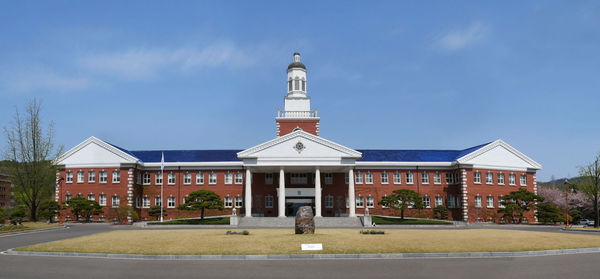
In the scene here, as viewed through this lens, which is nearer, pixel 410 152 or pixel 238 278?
pixel 238 278

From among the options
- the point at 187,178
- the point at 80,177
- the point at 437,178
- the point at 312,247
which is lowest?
the point at 312,247

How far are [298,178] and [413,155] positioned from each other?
15.6m

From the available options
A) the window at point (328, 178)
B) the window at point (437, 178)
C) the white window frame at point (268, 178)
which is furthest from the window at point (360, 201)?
the white window frame at point (268, 178)

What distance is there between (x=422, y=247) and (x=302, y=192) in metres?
37.1

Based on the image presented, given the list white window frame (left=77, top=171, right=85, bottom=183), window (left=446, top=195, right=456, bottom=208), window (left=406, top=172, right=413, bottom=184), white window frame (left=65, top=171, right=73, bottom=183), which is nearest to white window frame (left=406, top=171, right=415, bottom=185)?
window (left=406, top=172, right=413, bottom=184)

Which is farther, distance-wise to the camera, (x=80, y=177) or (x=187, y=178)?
(x=187, y=178)

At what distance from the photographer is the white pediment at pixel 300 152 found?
171ft

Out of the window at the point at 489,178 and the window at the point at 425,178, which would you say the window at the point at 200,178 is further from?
the window at the point at 489,178

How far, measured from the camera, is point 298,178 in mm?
58281

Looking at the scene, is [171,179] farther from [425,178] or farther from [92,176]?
[425,178]

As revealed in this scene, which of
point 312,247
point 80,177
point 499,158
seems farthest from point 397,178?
point 312,247

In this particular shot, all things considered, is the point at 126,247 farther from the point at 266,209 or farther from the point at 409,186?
the point at 409,186

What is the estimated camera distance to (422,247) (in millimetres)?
20516

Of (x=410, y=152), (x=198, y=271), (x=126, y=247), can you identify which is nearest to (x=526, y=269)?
(x=198, y=271)
